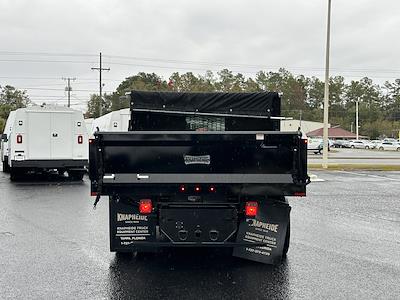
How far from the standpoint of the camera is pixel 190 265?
6.89 metres

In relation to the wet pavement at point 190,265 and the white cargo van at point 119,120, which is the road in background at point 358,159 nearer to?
the white cargo van at point 119,120

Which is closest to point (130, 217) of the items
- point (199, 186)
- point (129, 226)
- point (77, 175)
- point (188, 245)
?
point (129, 226)

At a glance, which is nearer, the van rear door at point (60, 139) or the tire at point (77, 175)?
the van rear door at point (60, 139)

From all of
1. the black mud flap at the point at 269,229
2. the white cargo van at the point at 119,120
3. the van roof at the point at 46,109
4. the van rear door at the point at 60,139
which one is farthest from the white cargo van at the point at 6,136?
the black mud flap at the point at 269,229

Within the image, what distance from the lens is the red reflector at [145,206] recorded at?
659 centimetres

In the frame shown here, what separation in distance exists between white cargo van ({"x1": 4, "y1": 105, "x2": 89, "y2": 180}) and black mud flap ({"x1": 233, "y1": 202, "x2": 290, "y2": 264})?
11.9 m

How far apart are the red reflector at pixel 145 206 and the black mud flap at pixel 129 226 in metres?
0.12

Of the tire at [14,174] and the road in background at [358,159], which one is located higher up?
the tire at [14,174]

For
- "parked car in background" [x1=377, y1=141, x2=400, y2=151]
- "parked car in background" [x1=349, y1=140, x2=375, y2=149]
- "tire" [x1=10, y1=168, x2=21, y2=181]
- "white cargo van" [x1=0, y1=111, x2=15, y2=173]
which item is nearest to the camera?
"tire" [x1=10, y1=168, x2=21, y2=181]

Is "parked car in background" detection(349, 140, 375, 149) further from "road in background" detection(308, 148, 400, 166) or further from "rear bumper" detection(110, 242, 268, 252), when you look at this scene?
"rear bumper" detection(110, 242, 268, 252)

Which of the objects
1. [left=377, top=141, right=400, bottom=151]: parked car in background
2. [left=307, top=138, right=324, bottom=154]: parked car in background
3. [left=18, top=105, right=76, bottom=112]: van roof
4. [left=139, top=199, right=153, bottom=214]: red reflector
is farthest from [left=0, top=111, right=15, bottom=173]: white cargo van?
[left=377, top=141, right=400, bottom=151]: parked car in background

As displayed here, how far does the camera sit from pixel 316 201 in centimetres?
1387

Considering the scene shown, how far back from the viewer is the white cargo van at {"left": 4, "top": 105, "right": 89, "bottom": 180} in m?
17.5

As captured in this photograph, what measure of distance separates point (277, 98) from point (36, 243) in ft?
14.4
